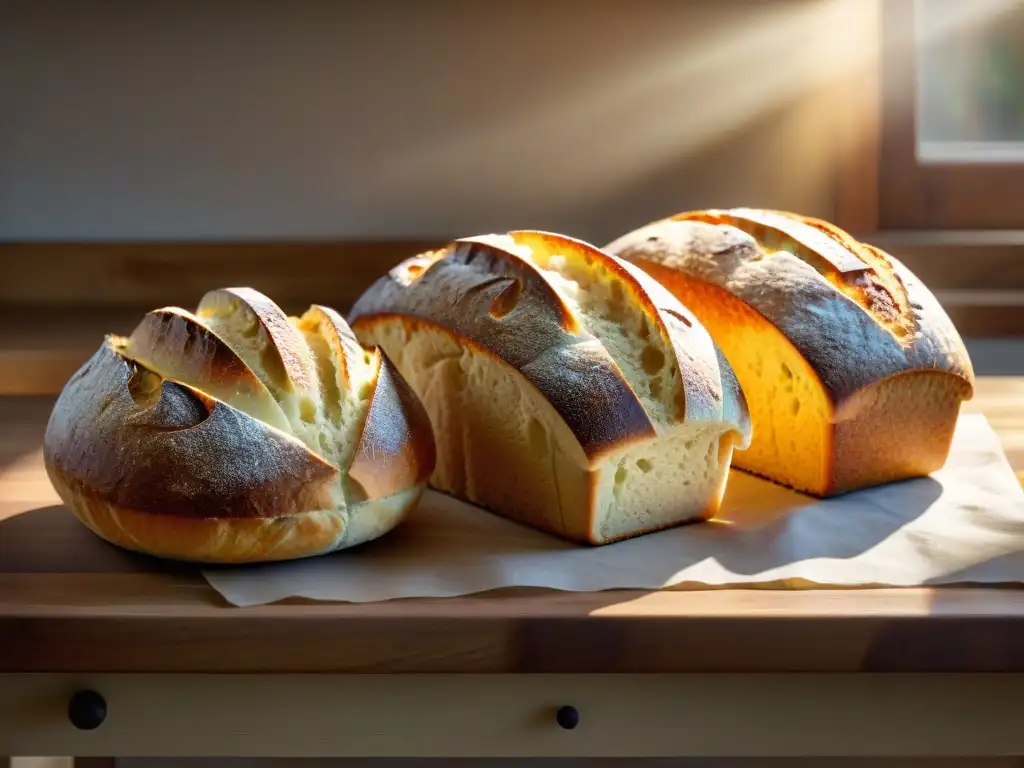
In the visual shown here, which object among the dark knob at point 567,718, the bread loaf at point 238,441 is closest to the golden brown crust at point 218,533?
the bread loaf at point 238,441

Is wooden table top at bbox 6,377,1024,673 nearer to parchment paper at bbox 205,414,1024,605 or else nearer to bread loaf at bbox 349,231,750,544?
parchment paper at bbox 205,414,1024,605

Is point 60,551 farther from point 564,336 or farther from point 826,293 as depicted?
point 826,293

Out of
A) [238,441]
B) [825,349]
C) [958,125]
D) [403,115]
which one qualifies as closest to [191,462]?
[238,441]

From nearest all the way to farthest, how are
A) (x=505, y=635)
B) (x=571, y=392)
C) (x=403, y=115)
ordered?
(x=505, y=635)
(x=571, y=392)
(x=403, y=115)

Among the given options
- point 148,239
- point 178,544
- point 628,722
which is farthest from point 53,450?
point 148,239

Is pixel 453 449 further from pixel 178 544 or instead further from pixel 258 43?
pixel 258 43

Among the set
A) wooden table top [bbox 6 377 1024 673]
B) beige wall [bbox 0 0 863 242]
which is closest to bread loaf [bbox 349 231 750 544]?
wooden table top [bbox 6 377 1024 673]

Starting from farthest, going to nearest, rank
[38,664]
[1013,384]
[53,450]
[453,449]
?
[1013,384]
[453,449]
[53,450]
[38,664]

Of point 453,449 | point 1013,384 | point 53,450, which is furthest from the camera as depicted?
Answer: point 1013,384
